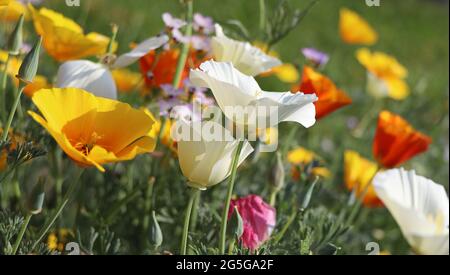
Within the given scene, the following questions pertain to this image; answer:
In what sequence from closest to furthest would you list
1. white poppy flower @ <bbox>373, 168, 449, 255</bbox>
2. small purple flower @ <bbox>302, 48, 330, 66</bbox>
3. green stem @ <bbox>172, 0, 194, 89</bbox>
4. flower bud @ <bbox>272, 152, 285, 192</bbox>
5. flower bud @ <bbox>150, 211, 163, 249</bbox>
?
white poppy flower @ <bbox>373, 168, 449, 255</bbox> < flower bud @ <bbox>150, 211, 163, 249</bbox> < flower bud @ <bbox>272, 152, 285, 192</bbox> < green stem @ <bbox>172, 0, 194, 89</bbox> < small purple flower @ <bbox>302, 48, 330, 66</bbox>

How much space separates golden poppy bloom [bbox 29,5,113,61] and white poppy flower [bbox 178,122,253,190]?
9.6 inches

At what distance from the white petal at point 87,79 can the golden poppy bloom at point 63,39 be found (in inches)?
1.8


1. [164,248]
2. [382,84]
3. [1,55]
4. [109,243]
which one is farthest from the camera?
[382,84]

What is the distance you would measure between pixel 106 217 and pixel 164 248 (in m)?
0.09

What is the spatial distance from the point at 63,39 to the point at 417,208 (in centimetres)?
47

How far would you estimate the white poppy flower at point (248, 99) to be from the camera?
645mm

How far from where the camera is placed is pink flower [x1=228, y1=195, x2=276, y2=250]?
78 cm

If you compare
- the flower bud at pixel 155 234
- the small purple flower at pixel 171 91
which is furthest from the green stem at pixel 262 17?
the flower bud at pixel 155 234

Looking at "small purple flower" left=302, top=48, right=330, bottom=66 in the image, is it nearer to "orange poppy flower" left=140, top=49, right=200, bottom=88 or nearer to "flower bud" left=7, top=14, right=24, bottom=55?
"orange poppy flower" left=140, top=49, right=200, bottom=88

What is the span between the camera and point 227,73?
2.22 feet

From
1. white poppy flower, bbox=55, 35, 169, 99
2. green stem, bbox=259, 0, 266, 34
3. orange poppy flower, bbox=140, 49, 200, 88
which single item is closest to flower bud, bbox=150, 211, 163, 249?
white poppy flower, bbox=55, 35, 169, 99

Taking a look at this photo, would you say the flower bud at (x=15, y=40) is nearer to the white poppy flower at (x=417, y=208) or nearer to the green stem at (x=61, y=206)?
the green stem at (x=61, y=206)
